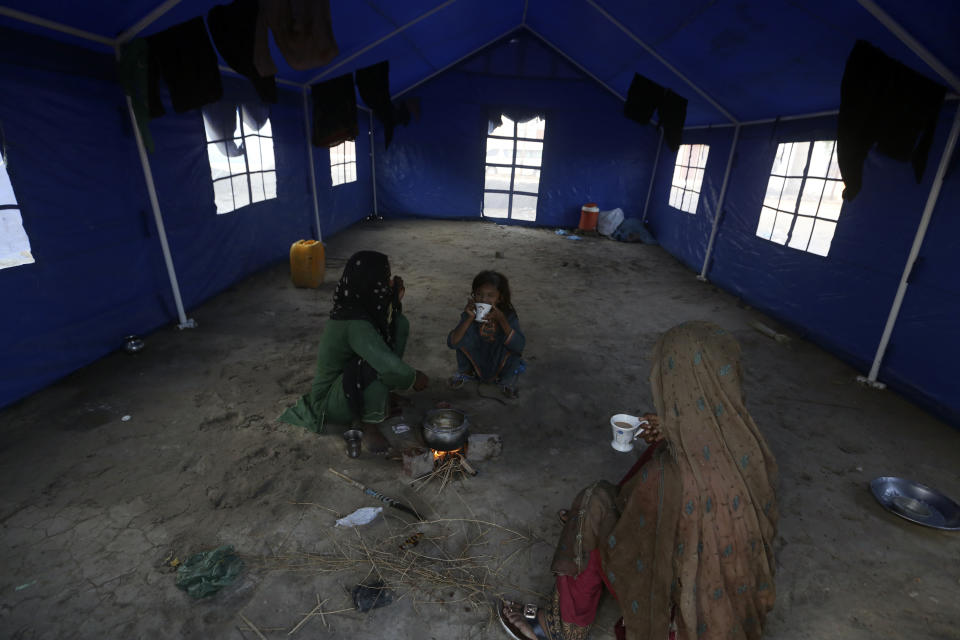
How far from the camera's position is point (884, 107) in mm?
3998

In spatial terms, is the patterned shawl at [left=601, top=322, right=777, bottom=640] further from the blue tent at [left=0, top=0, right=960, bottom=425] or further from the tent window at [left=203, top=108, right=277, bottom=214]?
the tent window at [left=203, top=108, right=277, bottom=214]

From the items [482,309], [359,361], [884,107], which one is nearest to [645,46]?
[884,107]

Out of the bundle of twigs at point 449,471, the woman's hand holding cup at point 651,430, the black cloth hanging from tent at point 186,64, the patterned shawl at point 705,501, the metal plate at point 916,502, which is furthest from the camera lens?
the black cloth hanging from tent at point 186,64

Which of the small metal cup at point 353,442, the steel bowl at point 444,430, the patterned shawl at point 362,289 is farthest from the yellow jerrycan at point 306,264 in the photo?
the steel bowl at point 444,430

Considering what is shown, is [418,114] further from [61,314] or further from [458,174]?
[61,314]

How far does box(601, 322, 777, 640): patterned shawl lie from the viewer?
1.59 meters

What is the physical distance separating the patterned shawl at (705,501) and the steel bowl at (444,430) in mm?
1623

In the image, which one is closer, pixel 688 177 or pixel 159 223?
pixel 159 223

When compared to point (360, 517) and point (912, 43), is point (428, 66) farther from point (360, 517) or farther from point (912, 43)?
point (360, 517)

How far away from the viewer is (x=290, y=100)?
782cm

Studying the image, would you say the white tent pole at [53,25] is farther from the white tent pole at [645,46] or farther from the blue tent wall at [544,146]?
the blue tent wall at [544,146]

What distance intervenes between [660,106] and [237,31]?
569 centimetres

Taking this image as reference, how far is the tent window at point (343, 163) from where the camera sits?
396 inches

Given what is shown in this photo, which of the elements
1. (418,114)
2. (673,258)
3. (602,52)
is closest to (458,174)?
(418,114)
